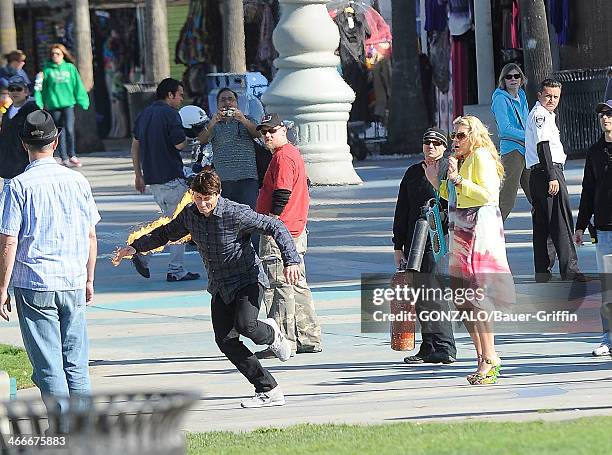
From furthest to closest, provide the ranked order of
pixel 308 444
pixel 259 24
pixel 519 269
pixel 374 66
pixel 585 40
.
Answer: pixel 259 24, pixel 374 66, pixel 585 40, pixel 519 269, pixel 308 444

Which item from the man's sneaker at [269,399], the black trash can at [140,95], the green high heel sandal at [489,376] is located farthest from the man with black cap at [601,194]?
the black trash can at [140,95]

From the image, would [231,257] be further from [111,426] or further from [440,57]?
[440,57]

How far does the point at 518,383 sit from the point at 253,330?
166 centimetres

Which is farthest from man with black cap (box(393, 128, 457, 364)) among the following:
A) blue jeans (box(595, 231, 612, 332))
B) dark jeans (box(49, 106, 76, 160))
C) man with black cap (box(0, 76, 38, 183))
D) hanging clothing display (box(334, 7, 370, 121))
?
hanging clothing display (box(334, 7, 370, 121))

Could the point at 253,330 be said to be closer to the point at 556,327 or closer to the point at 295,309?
the point at 295,309

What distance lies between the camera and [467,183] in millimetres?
9727

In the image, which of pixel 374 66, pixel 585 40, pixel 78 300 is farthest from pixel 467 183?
pixel 374 66

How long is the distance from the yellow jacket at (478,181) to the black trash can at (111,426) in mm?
5400

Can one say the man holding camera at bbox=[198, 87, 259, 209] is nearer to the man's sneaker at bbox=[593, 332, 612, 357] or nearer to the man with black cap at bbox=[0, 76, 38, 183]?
the man with black cap at bbox=[0, 76, 38, 183]

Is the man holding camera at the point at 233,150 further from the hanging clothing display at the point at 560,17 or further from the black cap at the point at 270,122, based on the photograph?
the hanging clothing display at the point at 560,17

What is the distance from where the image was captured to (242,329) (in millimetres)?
9438

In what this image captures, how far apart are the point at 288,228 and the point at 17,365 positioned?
2151mm

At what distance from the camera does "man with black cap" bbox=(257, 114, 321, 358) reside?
10.9 m

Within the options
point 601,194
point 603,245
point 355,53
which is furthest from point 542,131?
point 355,53
